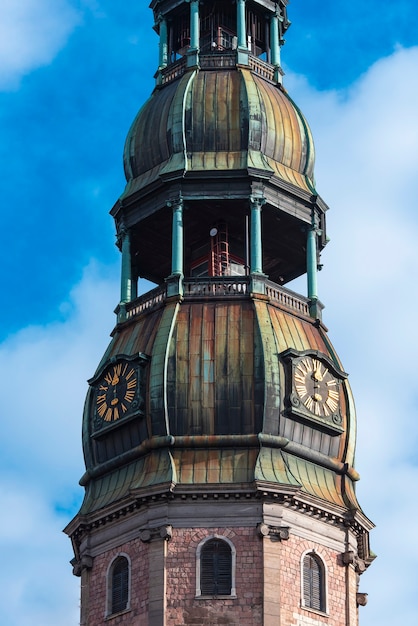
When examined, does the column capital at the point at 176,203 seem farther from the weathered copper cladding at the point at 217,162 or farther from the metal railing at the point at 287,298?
the metal railing at the point at 287,298

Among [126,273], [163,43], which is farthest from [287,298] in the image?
[163,43]

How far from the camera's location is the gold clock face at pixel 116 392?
66.4m

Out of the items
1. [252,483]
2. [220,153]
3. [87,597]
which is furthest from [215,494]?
[220,153]

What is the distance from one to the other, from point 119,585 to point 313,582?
218 inches

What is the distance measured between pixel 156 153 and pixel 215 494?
12799 millimetres

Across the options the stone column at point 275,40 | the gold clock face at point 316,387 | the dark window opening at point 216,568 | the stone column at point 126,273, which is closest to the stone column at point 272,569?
the dark window opening at point 216,568

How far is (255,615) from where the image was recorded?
204 ft

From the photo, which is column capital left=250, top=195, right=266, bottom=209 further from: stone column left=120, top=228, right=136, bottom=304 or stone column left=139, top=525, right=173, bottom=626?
stone column left=139, top=525, right=173, bottom=626

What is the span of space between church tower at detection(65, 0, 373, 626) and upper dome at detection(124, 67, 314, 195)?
70 millimetres

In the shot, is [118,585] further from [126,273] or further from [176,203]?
[176,203]

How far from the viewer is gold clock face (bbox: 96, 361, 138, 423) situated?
66.4 m

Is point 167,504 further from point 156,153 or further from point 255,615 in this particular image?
point 156,153

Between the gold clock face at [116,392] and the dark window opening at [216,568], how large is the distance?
5.26 metres

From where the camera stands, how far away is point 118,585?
212ft
